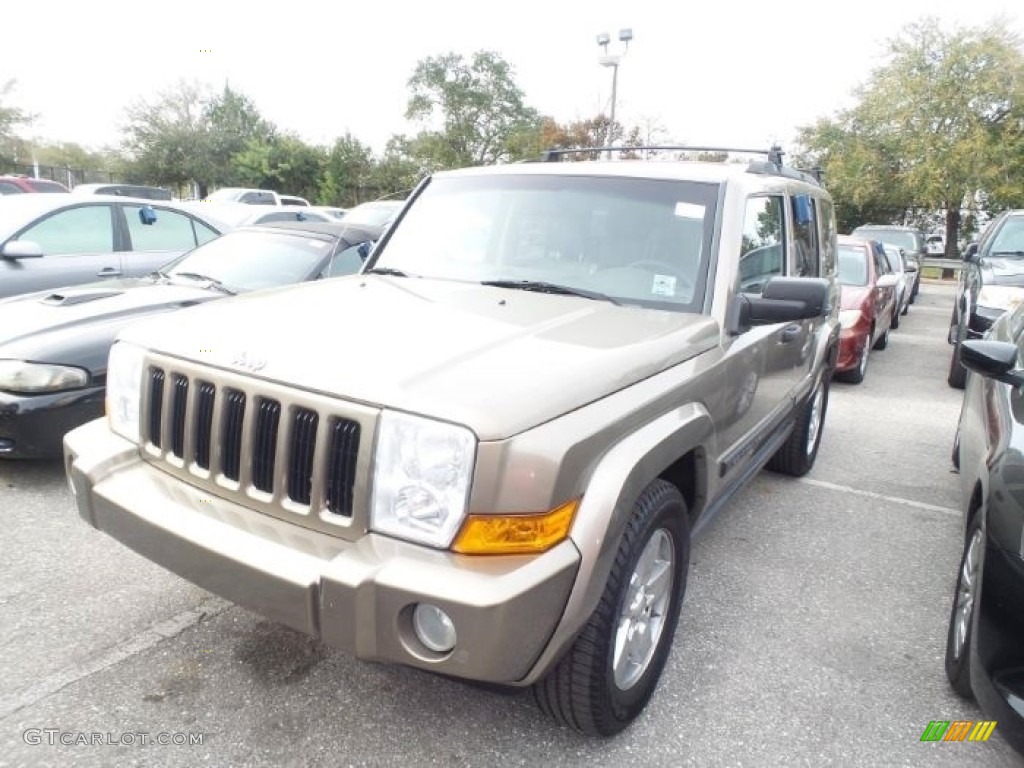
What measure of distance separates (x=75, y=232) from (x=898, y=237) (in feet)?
57.9

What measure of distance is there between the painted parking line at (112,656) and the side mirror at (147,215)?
499 cm

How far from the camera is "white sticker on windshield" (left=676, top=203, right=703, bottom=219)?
9.50ft

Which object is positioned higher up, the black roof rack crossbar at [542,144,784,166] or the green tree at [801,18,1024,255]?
the green tree at [801,18,1024,255]

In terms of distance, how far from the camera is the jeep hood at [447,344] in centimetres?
183

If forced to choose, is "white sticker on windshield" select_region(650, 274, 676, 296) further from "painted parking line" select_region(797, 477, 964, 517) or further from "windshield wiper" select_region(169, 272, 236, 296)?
"windshield wiper" select_region(169, 272, 236, 296)

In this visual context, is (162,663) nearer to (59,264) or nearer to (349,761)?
(349,761)

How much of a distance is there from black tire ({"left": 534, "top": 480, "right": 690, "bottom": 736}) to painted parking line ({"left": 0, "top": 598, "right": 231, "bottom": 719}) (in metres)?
1.52

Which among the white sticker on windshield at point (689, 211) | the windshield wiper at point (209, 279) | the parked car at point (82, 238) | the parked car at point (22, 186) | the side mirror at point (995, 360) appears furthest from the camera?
the parked car at point (22, 186)

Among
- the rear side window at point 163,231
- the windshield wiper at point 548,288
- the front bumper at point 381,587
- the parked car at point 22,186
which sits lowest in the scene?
the front bumper at point 381,587

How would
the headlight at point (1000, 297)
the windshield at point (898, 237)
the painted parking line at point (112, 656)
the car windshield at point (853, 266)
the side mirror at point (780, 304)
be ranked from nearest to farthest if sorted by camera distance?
the painted parking line at point (112, 656), the side mirror at point (780, 304), the headlight at point (1000, 297), the car windshield at point (853, 266), the windshield at point (898, 237)

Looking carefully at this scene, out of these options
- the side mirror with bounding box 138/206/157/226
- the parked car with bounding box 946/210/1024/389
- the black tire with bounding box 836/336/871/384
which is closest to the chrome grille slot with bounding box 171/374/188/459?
the side mirror with bounding box 138/206/157/226

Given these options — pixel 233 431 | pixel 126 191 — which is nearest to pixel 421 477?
pixel 233 431

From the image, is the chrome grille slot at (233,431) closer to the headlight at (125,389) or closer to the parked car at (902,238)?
the headlight at (125,389)

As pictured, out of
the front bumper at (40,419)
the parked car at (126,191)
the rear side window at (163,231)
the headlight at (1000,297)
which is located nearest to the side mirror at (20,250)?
the rear side window at (163,231)
